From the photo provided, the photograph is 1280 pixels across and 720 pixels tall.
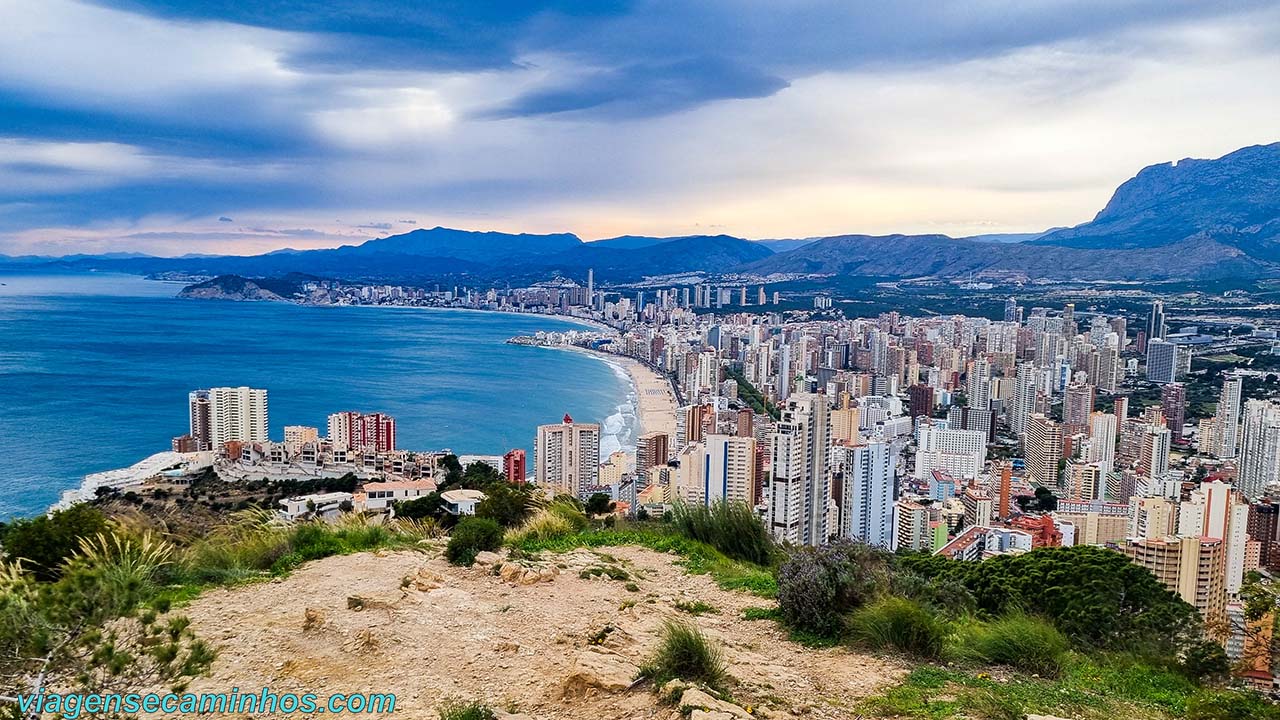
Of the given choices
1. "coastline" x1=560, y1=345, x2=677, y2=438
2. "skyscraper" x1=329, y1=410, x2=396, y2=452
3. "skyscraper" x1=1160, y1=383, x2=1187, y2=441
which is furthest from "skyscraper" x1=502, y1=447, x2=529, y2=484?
"skyscraper" x1=1160, y1=383, x2=1187, y2=441

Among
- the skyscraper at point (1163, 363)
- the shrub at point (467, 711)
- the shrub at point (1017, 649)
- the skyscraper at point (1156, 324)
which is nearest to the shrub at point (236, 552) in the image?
the shrub at point (467, 711)

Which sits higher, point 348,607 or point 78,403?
point 348,607

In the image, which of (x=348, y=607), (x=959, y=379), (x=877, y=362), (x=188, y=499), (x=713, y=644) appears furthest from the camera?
(x=877, y=362)

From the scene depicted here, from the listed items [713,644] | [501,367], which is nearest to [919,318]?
[501,367]

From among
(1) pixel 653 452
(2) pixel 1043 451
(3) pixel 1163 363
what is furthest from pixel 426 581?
(3) pixel 1163 363

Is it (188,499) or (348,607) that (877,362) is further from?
(348,607)

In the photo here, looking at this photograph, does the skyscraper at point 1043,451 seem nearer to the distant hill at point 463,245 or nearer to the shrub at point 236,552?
the shrub at point 236,552

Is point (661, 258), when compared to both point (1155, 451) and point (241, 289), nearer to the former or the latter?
point (241, 289)

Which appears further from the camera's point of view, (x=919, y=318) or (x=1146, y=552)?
(x=919, y=318)
